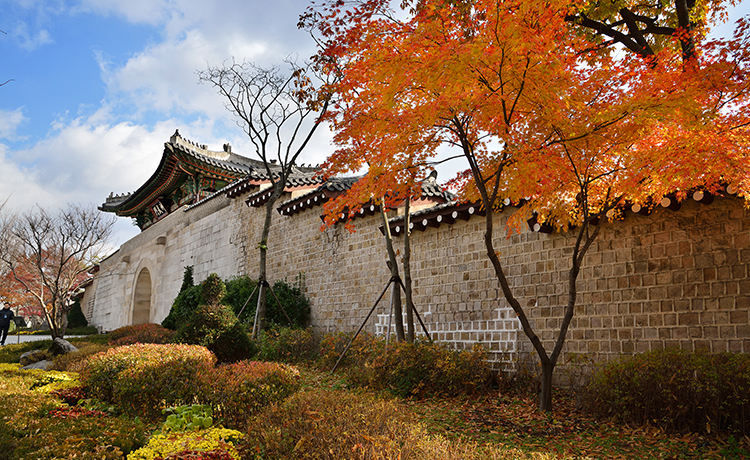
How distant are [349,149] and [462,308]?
3.47m

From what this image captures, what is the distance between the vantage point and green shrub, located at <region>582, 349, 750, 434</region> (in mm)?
4891

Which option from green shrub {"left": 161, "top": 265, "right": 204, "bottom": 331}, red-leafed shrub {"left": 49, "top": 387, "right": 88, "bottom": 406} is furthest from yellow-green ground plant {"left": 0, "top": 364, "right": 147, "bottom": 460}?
green shrub {"left": 161, "top": 265, "right": 204, "bottom": 331}

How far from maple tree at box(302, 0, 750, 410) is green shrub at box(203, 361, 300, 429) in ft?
9.47

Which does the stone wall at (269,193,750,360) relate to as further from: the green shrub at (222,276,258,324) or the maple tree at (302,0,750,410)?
the green shrub at (222,276,258,324)

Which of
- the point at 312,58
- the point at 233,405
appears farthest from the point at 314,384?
the point at 312,58

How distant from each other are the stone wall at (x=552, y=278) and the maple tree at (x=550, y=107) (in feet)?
2.18

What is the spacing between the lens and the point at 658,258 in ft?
21.6

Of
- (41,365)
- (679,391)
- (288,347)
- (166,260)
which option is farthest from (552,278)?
(166,260)

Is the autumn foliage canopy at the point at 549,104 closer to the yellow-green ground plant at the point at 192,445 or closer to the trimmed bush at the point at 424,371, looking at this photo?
the trimmed bush at the point at 424,371

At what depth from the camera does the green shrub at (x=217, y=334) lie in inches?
344

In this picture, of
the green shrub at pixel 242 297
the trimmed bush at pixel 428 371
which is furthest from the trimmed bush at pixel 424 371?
the green shrub at pixel 242 297

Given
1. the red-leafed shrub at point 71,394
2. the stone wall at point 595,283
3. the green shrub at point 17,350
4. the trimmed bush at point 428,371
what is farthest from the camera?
the green shrub at point 17,350

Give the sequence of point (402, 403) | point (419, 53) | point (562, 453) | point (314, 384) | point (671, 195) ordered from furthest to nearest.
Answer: point (314, 384), point (402, 403), point (671, 195), point (419, 53), point (562, 453)

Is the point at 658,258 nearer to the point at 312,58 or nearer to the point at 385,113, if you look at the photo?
the point at 385,113
